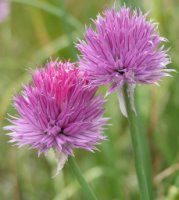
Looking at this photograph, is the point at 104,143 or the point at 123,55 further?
the point at 104,143

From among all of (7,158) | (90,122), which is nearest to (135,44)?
(90,122)

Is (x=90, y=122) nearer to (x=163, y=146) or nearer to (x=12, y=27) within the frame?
(x=163, y=146)

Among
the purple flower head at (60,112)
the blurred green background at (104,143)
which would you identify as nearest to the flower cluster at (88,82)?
the purple flower head at (60,112)

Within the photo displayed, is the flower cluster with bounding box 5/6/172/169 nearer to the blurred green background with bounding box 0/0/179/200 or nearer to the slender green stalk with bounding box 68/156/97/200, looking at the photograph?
the slender green stalk with bounding box 68/156/97/200

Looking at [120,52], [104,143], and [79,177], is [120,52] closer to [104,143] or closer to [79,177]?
[79,177]

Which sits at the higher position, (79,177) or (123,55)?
(123,55)

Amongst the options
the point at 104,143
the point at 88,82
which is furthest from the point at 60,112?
the point at 104,143

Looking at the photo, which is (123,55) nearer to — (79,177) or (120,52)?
(120,52)
